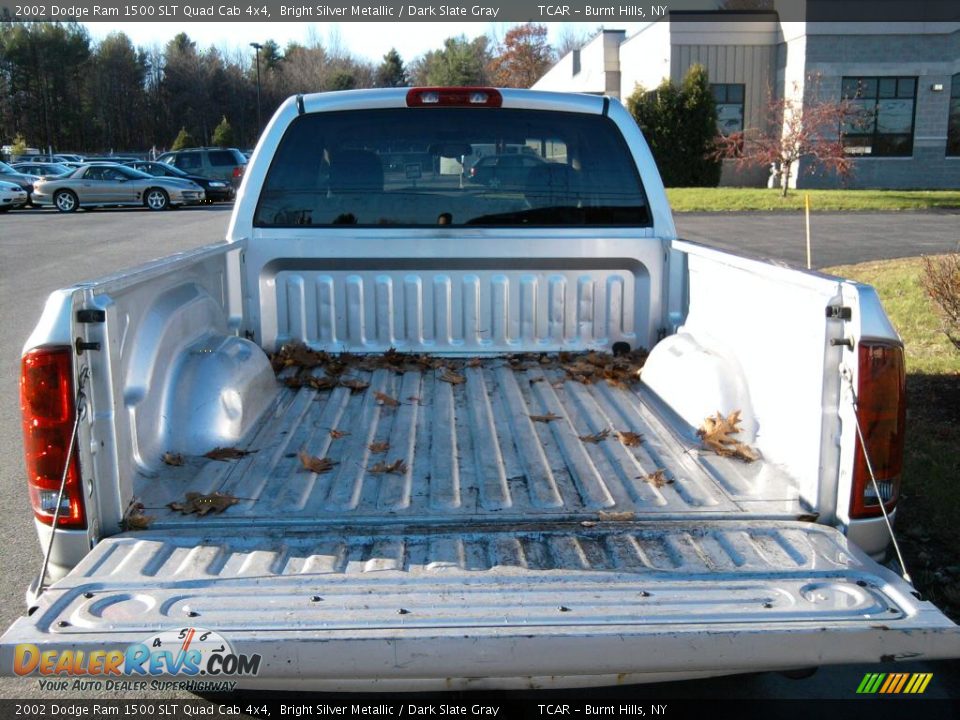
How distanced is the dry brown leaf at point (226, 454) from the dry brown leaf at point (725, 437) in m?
1.80

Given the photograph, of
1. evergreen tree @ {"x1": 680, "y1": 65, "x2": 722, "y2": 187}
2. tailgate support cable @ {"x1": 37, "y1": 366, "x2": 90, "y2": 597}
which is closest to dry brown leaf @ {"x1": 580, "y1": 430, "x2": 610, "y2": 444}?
tailgate support cable @ {"x1": 37, "y1": 366, "x2": 90, "y2": 597}

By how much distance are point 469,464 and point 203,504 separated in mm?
991

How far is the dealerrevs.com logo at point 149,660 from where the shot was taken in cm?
215

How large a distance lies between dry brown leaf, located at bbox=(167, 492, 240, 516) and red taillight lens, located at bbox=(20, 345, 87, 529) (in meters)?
0.35

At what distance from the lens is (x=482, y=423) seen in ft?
13.1

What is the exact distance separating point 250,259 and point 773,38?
113ft

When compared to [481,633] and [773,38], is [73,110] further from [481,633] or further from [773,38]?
[481,633]

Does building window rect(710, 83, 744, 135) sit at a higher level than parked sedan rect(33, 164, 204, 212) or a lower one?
higher

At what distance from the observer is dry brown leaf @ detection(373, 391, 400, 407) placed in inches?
166

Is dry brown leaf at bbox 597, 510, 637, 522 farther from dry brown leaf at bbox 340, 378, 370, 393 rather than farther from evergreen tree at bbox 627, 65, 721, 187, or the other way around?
evergreen tree at bbox 627, 65, 721, 187

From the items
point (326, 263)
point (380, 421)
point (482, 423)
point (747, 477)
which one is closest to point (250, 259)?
point (326, 263)

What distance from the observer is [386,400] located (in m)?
4.23

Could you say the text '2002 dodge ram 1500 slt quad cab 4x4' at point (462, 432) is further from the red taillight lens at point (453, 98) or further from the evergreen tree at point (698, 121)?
the evergreen tree at point (698, 121)

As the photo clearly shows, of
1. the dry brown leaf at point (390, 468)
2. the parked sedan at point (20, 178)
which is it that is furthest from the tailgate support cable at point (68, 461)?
the parked sedan at point (20, 178)
